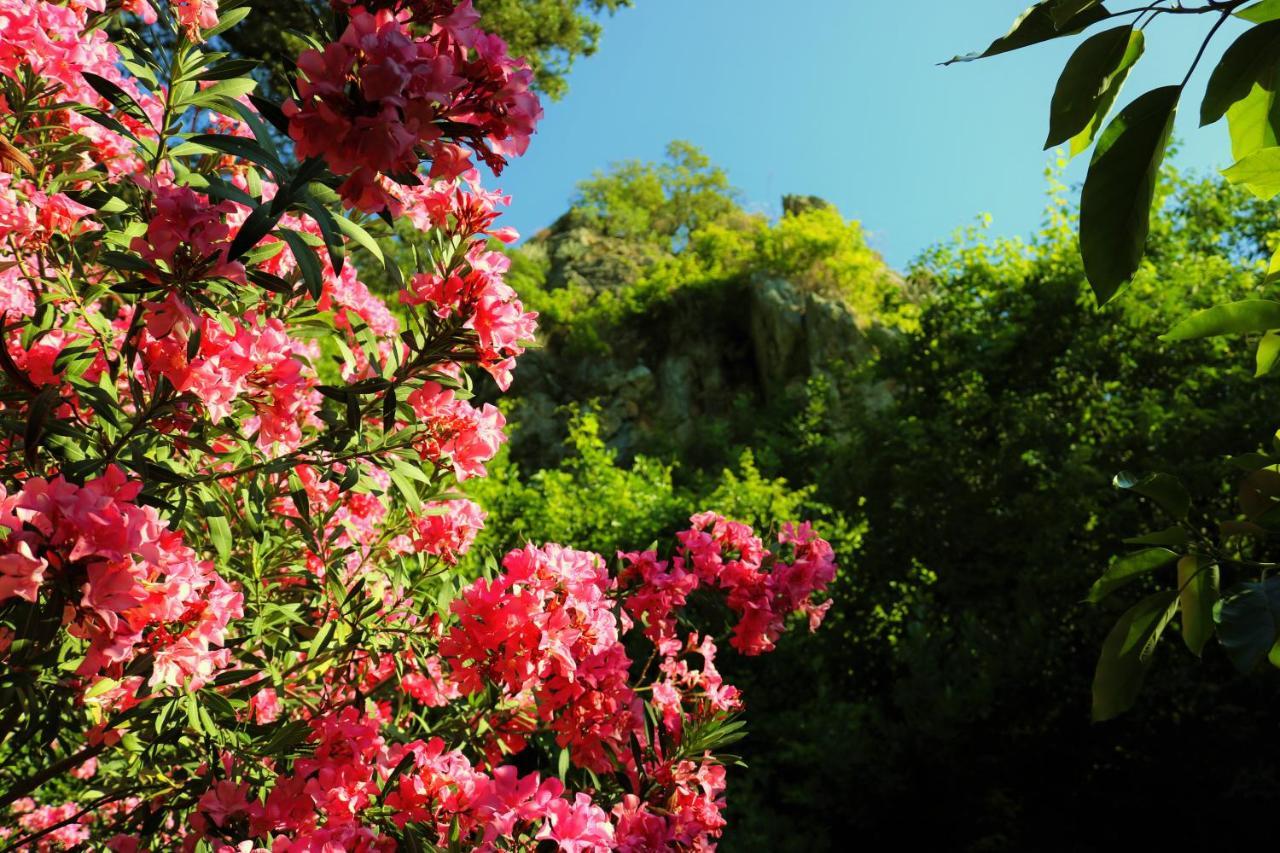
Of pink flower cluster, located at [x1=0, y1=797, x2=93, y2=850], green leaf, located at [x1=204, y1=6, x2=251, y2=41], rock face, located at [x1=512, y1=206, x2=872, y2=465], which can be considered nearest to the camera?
green leaf, located at [x1=204, y1=6, x2=251, y2=41]

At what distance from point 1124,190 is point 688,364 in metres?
16.9

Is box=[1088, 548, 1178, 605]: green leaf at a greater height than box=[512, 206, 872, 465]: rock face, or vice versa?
box=[512, 206, 872, 465]: rock face

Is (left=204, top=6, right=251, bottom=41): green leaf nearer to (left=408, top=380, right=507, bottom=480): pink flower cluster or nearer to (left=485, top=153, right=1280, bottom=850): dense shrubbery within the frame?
(left=408, top=380, right=507, bottom=480): pink flower cluster

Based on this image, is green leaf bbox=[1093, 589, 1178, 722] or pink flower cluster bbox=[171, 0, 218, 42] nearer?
green leaf bbox=[1093, 589, 1178, 722]

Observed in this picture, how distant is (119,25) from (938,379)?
6.28 meters

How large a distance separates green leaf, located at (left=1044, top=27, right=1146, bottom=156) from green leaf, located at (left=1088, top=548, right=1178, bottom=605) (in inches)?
17.8

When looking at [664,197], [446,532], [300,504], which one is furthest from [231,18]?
[664,197]

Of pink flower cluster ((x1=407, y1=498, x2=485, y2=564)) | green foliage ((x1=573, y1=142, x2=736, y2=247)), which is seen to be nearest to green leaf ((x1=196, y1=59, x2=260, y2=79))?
pink flower cluster ((x1=407, y1=498, x2=485, y2=564))

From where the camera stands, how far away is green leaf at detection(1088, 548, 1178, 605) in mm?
960

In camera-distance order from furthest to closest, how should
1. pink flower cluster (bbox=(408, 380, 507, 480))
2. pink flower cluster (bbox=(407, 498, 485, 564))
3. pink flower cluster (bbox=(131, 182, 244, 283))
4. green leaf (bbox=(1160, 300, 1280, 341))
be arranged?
pink flower cluster (bbox=(407, 498, 485, 564)), pink flower cluster (bbox=(408, 380, 507, 480)), pink flower cluster (bbox=(131, 182, 244, 283)), green leaf (bbox=(1160, 300, 1280, 341))

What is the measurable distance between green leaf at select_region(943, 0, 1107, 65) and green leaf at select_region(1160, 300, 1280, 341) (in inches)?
13.9

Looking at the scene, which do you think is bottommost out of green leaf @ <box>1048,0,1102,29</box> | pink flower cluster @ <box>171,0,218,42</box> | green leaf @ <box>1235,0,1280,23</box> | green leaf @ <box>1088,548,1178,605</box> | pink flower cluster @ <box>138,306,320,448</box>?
green leaf @ <box>1088,548,1178,605</box>

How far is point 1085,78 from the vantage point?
0.76 m

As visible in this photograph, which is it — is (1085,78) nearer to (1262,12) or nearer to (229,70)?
(1262,12)
